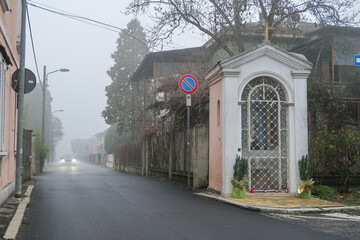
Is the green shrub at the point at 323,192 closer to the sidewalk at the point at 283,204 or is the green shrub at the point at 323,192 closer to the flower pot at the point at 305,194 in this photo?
the flower pot at the point at 305,194

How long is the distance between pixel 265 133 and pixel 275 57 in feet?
6.73

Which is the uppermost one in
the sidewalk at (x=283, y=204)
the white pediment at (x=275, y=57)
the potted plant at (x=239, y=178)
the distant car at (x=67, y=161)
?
the white pediment at (x=275, y=57)

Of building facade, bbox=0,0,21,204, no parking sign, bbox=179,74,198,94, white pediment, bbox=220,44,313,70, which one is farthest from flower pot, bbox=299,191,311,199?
building facade, bbox=0,0,21,204

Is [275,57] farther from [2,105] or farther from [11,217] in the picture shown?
[11,217]

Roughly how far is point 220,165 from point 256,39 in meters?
15.7

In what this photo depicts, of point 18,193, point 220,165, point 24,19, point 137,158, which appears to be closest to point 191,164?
point 220,165

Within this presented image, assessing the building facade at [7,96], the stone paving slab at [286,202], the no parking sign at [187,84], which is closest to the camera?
the building facade at [7,96]

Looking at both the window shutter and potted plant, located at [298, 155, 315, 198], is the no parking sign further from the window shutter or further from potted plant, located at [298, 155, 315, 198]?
the window shutter

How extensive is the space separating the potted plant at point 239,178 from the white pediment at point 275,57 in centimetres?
249

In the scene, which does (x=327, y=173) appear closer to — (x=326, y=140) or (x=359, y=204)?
(x=326, y=140)

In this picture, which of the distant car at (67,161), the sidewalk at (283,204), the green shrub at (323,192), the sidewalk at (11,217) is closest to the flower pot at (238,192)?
the sidewalk at (283,204)

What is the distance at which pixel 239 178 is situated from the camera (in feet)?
37.4

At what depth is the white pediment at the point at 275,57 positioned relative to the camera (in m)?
11.9

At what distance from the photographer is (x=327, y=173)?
508 inches
